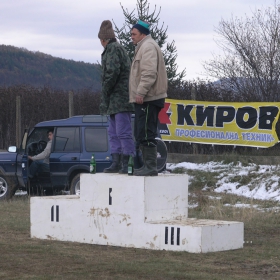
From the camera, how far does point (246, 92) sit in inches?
797

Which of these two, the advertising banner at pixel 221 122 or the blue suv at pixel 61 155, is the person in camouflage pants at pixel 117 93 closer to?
the blue suv at pixel 61 155

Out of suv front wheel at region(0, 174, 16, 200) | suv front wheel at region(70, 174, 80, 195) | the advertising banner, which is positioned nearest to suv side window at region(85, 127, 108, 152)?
suv front wheel at region(70, 174, 80, 195)

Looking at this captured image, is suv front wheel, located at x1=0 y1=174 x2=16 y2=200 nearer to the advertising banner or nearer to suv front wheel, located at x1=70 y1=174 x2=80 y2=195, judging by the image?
suv front wheel, located at x1=70 y1=174 x2=80 y2=195

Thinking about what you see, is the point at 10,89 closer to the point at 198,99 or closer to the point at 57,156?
the point at 198,99

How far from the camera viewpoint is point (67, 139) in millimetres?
14492

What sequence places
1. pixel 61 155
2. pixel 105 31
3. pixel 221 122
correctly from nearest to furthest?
pixel 105 31 < pixel 61 155 < pixel 221 122

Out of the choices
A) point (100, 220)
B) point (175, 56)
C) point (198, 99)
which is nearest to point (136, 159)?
point (100, 220)

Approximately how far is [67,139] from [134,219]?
6.48 m

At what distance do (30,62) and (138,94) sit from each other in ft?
250

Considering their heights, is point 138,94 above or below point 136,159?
above

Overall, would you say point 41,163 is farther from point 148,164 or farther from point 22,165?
point 148,164

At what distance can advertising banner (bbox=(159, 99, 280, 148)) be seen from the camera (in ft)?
58.0

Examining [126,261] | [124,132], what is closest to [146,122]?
[124,132]

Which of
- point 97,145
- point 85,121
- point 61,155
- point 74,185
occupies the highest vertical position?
point 85,121
